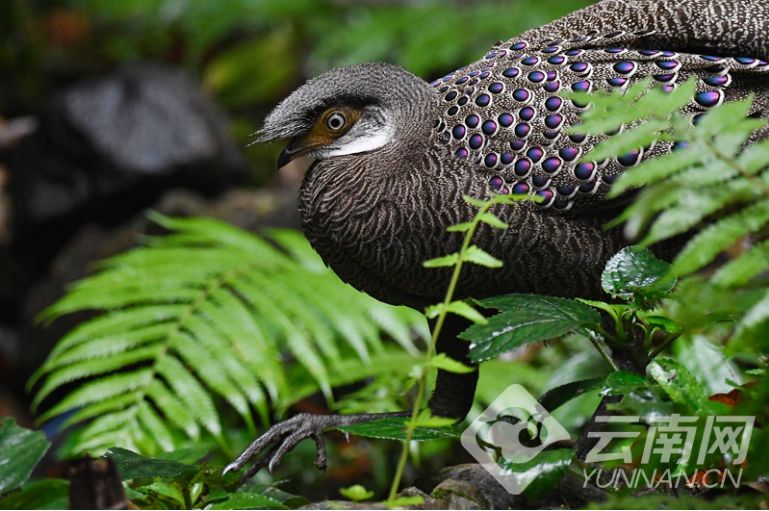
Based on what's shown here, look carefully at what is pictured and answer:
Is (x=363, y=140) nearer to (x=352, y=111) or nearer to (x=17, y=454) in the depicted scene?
(x=352, y=111)

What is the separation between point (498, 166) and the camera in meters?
2.16

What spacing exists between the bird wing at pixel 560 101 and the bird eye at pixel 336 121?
0.76 feet

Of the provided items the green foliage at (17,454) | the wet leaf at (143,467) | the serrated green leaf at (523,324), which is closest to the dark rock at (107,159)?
the green foliage at (17,454)

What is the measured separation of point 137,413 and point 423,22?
Answer: 3.50 metres

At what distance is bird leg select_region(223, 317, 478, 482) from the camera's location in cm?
234

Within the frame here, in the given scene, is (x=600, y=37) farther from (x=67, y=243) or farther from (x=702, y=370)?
(x=67, y=243)

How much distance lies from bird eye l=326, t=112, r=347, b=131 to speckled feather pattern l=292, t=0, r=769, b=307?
5cm

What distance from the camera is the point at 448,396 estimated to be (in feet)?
8.26

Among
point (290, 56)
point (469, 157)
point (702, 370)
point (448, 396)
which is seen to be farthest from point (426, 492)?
point (290, 56)

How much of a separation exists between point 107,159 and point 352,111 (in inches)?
A: 152

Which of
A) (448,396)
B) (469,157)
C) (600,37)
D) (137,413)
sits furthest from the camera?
(137,413)

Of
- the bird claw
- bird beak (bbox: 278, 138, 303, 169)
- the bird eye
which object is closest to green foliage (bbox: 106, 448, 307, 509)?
the bird claw

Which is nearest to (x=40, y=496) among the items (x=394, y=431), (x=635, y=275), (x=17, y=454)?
(x=17, y=454)

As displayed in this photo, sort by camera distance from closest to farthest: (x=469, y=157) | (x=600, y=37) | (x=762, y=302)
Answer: (x=762, y=302) < (x=469, y=157) < (x=600, y=37)
